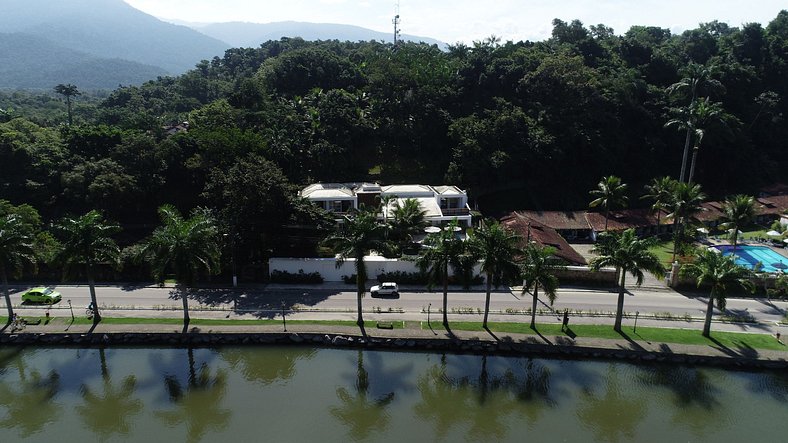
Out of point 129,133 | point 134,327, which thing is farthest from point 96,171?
point 134,327

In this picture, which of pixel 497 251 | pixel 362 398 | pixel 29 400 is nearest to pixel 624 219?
pixel 497 251

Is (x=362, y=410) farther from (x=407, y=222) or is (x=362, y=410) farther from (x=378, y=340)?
(x=407, y=222)

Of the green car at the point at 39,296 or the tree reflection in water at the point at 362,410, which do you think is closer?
the tree reflection in water at the point at 362,410

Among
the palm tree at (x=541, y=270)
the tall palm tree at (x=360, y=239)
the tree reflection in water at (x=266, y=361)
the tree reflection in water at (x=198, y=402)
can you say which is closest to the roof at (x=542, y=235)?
the palm tree at (x=541, y=270)

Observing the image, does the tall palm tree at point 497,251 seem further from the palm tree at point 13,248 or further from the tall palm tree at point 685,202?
the palm tree at point 13,248

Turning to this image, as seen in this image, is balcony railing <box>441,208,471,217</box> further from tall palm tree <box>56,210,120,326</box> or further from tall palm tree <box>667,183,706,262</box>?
tall palm tree <box>56,210,120,326</box>
